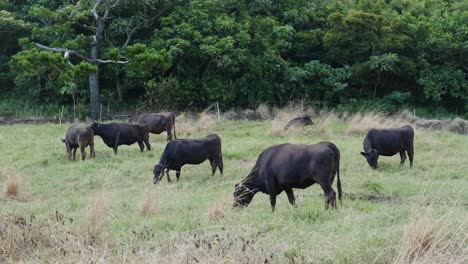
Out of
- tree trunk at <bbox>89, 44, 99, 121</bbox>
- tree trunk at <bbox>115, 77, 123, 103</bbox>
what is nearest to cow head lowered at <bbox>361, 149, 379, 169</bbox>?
tree trunk at <bbox>89, 44, 99, 121</bbox>

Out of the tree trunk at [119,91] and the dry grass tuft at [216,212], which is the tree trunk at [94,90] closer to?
the tree trunk at [119,91]

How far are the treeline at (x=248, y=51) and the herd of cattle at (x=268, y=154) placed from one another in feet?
24.6

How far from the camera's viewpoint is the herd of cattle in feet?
30.6

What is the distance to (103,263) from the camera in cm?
508

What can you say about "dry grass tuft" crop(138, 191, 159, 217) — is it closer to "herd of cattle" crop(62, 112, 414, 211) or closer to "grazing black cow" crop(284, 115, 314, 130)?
"herd of cattle" crop(62, 112, 414, 211)

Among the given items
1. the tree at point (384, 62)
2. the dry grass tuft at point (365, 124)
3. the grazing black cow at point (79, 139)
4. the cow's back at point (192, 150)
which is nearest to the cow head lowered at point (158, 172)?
the cow's back at point (192, 150)


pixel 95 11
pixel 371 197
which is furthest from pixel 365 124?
pixel 95 11

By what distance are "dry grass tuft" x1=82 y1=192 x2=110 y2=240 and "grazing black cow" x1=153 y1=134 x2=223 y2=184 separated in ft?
23.3

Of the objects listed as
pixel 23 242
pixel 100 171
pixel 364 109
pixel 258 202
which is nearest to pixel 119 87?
pixel 364 109

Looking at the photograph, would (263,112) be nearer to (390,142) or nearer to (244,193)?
(390,142)

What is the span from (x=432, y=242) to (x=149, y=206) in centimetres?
454

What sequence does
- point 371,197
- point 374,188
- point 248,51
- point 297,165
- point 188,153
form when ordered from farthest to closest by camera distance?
point 248,51
point 188,153
point 374,188
point 371,197
point 297,165

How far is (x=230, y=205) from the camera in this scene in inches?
370

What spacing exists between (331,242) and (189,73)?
25506 mm
